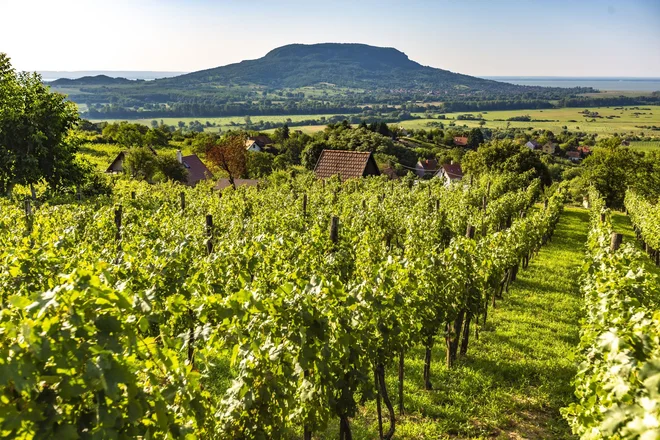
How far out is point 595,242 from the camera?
895cm

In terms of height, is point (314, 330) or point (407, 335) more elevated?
point (314, 330)

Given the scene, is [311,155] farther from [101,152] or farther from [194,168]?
[101,152]

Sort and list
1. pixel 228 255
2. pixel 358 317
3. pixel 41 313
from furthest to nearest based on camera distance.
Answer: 1. pixel 228 255
2. pixel 358 317
3. pixel 41 313

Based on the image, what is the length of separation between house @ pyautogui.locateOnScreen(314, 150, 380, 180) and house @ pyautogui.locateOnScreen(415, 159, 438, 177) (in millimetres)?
39123

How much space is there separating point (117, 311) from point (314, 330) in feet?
5.68

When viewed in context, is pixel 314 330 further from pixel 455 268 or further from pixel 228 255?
pixel 455 268

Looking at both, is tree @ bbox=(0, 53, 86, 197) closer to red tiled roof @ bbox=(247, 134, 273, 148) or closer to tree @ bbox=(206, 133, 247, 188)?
tree @ bbox=(206, 133, 247, 188)

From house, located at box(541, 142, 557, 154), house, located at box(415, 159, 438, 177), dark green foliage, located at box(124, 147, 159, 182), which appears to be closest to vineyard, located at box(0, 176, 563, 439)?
dark green foliage, located at box(124, 147, 159, 182)

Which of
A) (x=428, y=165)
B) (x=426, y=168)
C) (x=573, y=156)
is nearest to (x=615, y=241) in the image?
(x=426, y=168)

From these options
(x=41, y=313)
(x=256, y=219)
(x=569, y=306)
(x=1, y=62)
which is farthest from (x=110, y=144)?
(x=41, y=313)

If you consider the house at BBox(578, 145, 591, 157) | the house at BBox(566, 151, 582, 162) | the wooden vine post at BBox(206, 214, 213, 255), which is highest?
the wooden vine post at BBox(206, 214, 213, 255)

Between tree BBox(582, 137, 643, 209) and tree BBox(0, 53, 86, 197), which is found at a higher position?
tree BBox(0, 53, 86, 197)

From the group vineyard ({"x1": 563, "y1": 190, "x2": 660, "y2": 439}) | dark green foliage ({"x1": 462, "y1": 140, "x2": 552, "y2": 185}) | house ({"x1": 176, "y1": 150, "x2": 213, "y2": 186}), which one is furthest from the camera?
house ({"x1": 176, "y1": 150, "x2": 213, "y2": 186})

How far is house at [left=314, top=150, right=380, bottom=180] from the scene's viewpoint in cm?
3531
